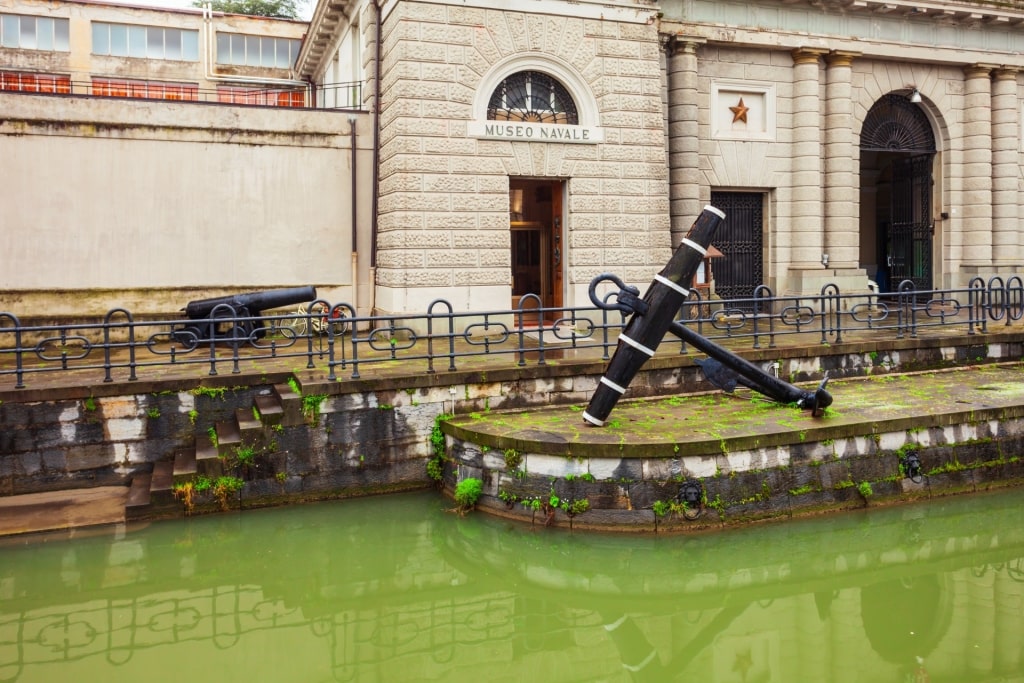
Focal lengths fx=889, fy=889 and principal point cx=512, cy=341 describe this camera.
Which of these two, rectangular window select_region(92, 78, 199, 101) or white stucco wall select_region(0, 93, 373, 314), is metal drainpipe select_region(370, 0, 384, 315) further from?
rectangular window select_region(92, 78, 199, 101)

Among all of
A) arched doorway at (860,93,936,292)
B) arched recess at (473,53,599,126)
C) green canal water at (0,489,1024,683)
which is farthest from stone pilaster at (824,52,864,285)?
green canal water at (0,489,1024,683)

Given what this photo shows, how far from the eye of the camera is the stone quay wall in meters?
9.52

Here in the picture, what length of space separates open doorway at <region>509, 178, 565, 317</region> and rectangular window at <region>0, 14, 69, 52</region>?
1850cm

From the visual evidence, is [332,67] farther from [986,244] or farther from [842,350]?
[986,244]

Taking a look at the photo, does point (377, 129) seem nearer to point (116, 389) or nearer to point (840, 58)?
point (116, 389)

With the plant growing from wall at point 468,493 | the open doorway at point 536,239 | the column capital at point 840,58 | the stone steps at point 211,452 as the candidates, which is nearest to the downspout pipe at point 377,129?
the open doorway at point 536,239

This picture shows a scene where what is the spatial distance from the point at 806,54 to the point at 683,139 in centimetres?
334

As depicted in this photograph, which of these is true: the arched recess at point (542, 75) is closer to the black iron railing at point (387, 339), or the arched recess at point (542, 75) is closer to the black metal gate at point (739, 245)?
the black iron railing at point (387, 339)

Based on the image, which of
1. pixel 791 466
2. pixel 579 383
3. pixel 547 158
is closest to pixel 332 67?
pixel 547 158

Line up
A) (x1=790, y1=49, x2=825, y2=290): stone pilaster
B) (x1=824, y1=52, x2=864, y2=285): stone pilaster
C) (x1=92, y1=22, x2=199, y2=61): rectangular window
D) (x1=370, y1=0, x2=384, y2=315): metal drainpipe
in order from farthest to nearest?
(x1=92, y1=22, x2=199, y2=61): rectangular window
(x1=824, y1=52, x2=864, y2=285): stone pilaster
(x1=790, y1=49, x2=825, y2=290): stone pilaster
(x1=370, y1=0, x2=384, y2=315): metal drainpipe

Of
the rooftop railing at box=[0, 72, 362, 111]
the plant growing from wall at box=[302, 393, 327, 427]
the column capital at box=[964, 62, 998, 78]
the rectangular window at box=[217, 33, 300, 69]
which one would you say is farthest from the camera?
the rectangular window at box=[217, 33, 300, 69]

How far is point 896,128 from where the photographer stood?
19656mm

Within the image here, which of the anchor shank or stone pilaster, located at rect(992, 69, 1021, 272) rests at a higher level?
stone pilaster, located at rect(992, 69, 1021, 272)

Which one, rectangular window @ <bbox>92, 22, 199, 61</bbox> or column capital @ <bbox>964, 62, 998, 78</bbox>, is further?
rectangular window @ <bbox>92, 22, 199, 61</bbox>
